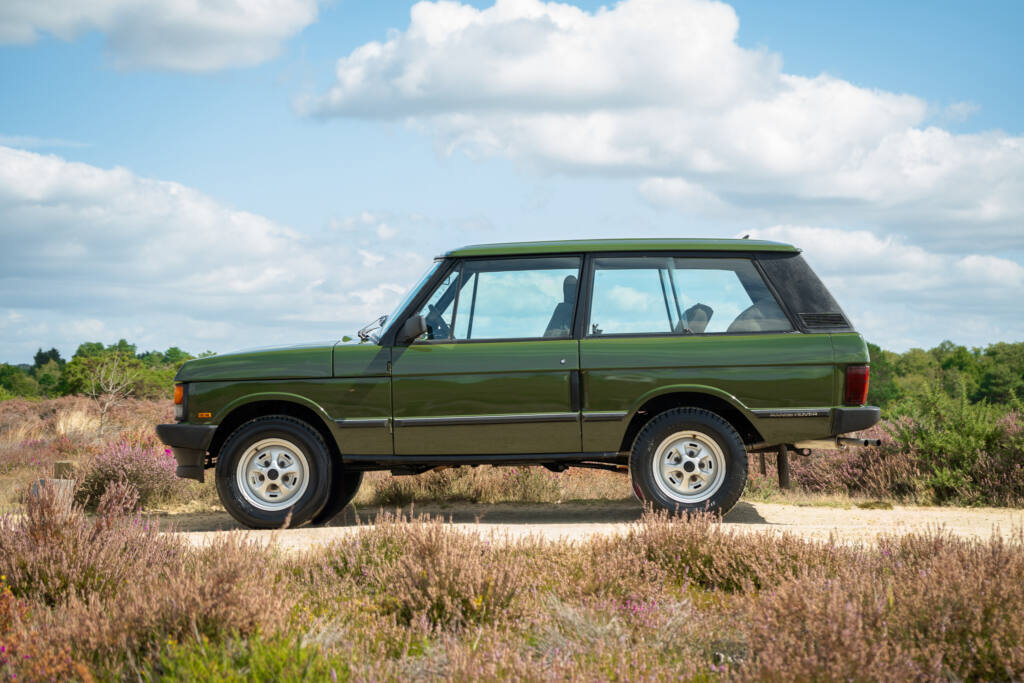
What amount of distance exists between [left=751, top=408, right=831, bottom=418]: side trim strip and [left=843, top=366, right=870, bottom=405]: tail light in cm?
20

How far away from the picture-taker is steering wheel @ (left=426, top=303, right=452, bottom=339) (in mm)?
8234

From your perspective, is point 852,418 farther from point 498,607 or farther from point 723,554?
point 498,607

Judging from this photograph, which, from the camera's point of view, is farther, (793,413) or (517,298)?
(517,298)

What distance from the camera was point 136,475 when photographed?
36.9ft

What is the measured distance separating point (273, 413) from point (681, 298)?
374 cm

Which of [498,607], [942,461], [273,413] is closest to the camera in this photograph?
[498,607]

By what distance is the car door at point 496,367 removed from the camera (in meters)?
8.05

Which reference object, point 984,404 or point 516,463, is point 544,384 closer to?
point 516,463

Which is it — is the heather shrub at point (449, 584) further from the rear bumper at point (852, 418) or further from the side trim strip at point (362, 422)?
the rear bumper at point (852, 418)

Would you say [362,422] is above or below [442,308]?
below

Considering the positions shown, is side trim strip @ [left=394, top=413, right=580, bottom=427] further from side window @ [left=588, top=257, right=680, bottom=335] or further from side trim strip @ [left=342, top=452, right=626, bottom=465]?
side window @ [left=588, top=257, right=680, bottom=335]

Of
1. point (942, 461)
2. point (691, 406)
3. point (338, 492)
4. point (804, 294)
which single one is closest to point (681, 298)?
point (691, 406)

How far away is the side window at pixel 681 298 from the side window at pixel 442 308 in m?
1.21

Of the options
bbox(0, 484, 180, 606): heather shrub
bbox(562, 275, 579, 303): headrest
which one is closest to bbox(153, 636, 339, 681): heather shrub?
bbox(0, 484, 180, 606): heather shrub
